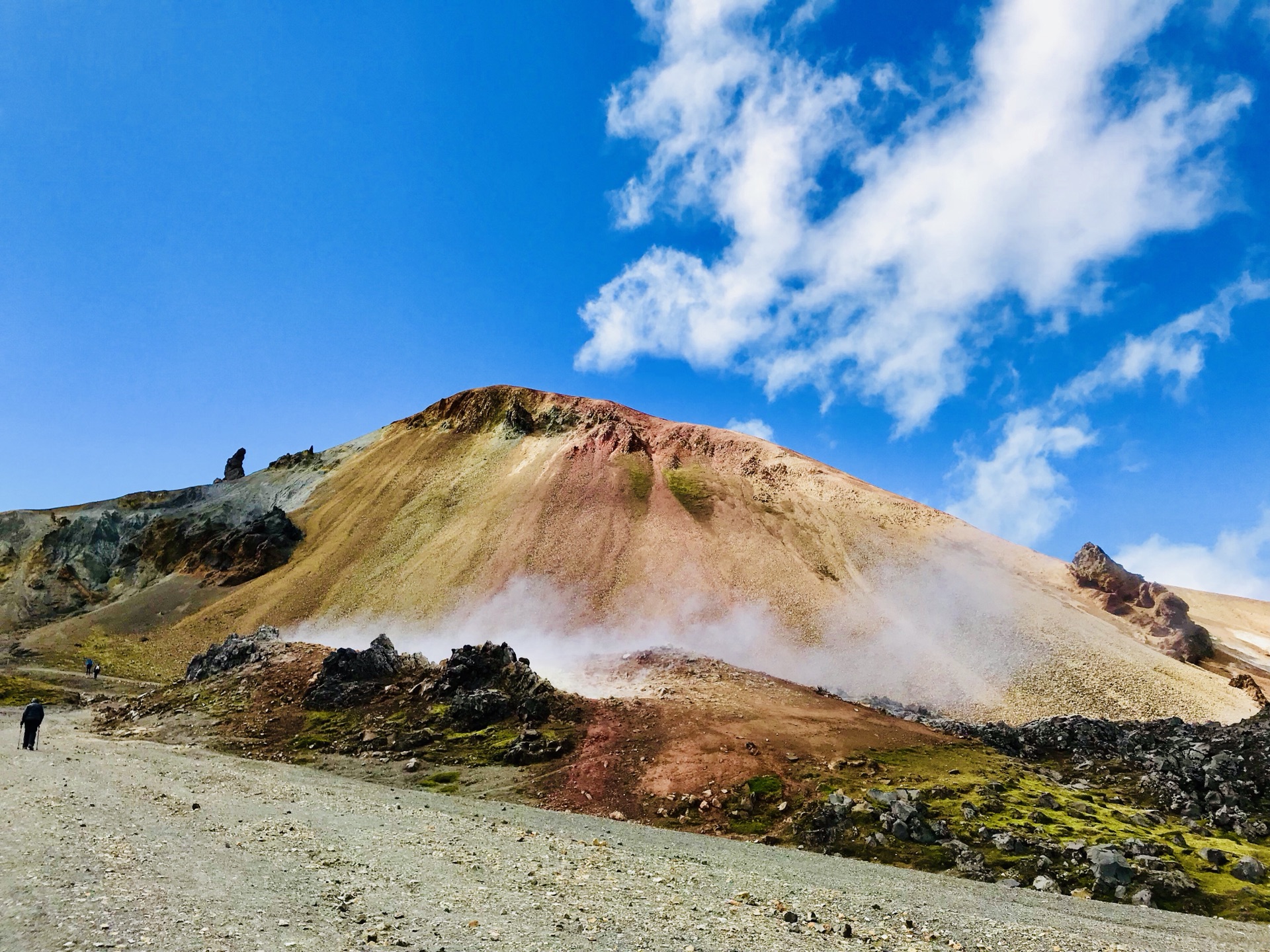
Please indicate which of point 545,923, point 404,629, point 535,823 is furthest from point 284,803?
point 404,629

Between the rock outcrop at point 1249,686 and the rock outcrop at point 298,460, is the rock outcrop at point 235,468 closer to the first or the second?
the rock outcrop at point 298,460

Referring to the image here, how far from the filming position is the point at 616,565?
7012 cm

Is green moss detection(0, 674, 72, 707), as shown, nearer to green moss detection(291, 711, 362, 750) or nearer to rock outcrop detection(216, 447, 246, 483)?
Answer: green moss detection(291, 711, 362, 750)

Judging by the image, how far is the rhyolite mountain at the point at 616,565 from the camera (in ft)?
176

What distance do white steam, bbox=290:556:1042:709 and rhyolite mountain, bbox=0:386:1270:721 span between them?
26cm

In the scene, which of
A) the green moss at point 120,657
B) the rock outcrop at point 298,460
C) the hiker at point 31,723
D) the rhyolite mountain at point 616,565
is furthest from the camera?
the rock outcrop at point 298,460

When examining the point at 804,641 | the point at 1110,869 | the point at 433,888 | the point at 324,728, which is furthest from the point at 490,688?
the point at 804,641

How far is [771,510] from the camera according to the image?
80312 mm

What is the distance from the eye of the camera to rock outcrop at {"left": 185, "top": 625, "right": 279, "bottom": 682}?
4328 cm

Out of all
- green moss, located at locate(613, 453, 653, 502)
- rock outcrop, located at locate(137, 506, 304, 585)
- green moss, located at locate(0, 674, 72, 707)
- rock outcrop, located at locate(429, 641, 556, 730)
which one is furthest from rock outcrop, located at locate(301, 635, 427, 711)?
rock outcrop, located at locate(137, 506, 304, 585)

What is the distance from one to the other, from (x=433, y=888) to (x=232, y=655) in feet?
120

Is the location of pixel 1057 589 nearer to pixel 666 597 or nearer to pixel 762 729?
pixel 666 597

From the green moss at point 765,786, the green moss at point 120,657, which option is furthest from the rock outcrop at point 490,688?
the green moss at point 120,657

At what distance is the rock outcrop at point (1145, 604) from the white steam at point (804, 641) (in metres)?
9.21
